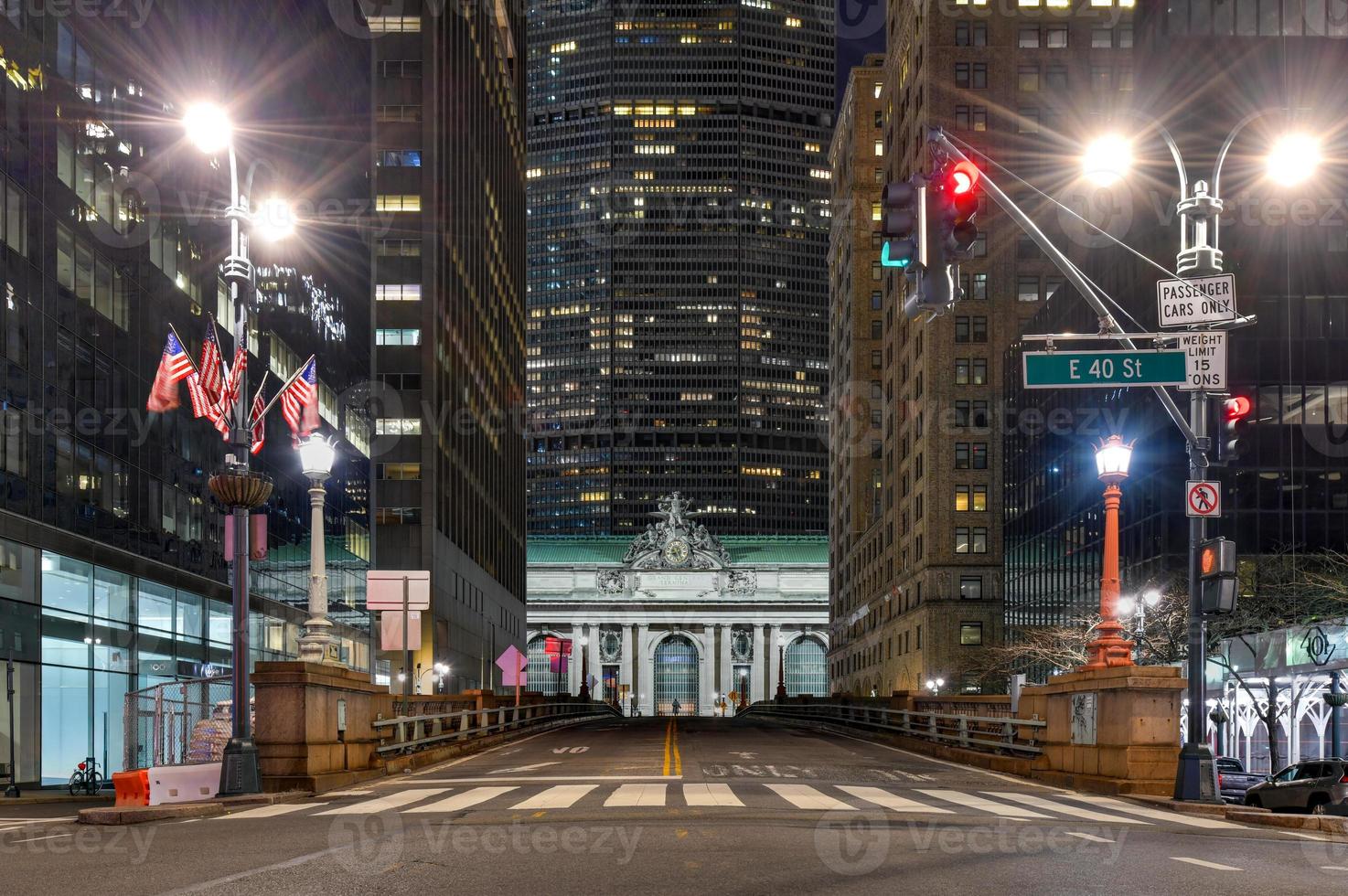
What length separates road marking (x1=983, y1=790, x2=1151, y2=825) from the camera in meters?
17.8

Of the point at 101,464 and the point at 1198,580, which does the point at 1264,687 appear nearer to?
the point at 1198,580

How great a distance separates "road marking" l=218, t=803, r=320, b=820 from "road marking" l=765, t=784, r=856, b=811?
22.5 ft

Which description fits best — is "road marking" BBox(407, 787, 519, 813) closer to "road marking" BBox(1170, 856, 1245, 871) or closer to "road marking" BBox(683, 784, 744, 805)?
"road marking" BBox(683, 784, 744, 805)

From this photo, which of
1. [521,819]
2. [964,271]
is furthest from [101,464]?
[964,271]

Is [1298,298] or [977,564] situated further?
[977,564]

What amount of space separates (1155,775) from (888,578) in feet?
276

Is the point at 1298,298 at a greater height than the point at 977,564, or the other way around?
the point at 1298,298

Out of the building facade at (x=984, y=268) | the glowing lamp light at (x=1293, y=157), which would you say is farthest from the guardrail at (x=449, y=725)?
the building facade at (x=984, y=268)

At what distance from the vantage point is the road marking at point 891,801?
18797 millimetres

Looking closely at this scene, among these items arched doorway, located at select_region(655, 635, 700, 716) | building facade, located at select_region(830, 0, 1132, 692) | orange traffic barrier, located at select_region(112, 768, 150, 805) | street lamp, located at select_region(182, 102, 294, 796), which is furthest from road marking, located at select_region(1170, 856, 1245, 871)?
arched doorway, located at select_region(655, 635, 700, 716)

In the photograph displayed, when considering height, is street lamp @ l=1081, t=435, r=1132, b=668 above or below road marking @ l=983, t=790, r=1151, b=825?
above

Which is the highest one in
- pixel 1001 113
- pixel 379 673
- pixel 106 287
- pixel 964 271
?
pixel 1001 113

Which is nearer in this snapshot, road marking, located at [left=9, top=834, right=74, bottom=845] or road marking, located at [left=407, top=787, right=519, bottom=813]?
road marking, located at [left=9, top=834, right=74, bottom=845]

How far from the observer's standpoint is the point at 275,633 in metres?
60.4
